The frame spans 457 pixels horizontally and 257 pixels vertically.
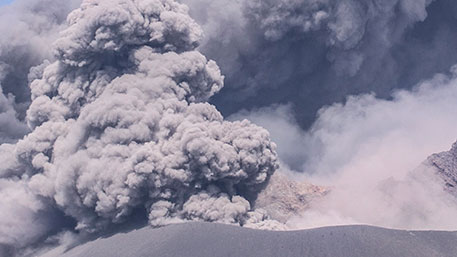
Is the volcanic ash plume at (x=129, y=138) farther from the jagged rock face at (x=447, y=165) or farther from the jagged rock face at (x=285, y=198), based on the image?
the jagged rock face at (x=447, y=165)

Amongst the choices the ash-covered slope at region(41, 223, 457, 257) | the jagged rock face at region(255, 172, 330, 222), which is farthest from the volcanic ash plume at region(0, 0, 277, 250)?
the ash-covered slope at region(41, 223, 457, 257)

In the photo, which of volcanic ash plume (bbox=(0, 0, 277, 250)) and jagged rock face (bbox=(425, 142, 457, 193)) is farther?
jagged rock face (bbox=(425, 142, 457, 193))

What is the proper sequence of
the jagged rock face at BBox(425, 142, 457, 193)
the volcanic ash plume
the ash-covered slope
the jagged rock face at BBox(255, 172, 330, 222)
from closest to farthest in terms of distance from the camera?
the ash-covered slope
the volcanic ash plume
the jagged rock face at BBox(425, 142, 457, 193)
the jagged rock face at BBox(255, 172, 330, 222)

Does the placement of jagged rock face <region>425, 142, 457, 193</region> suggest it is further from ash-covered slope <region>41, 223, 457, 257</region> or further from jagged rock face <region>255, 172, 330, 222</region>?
ash-covered slope <region>41, 223, 457, 257</region>

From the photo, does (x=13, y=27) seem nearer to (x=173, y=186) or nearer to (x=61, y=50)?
(x=61, y=50)

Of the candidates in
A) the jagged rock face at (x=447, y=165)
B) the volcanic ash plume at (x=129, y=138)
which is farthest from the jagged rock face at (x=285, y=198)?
the jagged rock face at (x=447, y=165)

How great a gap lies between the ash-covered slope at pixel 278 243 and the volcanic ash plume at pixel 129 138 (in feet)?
4.54

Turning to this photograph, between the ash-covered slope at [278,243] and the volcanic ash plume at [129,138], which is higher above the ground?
the volcanic ash plume at [129,138]

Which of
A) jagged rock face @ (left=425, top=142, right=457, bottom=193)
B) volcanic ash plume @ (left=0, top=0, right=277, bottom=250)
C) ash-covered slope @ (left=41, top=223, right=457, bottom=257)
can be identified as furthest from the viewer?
jagged rock face @ (left=425, top=142, right=457, bottom=193)

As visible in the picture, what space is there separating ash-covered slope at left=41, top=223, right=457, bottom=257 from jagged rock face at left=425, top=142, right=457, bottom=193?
4675 millimetres

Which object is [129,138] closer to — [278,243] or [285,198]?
[285,198]

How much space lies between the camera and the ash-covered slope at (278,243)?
1936 centimetres

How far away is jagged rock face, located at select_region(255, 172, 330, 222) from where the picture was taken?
2641cm

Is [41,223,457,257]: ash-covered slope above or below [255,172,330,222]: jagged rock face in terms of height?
below
